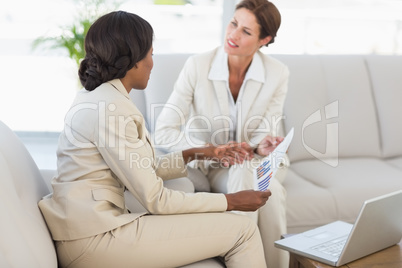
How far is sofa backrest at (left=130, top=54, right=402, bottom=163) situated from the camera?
3.04 metres

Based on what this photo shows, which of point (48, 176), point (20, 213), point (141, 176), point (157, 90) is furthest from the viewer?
point (157, 90)

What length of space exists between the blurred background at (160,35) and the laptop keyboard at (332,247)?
89.6 inches

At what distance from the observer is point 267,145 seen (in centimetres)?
254

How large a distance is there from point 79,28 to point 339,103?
1.68m

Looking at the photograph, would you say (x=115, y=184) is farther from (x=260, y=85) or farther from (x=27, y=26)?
(x=27, y=26)

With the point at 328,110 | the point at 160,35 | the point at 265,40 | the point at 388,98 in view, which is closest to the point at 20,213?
the point at 265,40

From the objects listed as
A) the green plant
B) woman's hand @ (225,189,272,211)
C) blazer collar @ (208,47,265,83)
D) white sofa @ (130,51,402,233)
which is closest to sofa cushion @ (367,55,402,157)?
white sofa @ (130,51,402,233)

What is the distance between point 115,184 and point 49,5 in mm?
2524

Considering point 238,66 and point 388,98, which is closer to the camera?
point 238,66

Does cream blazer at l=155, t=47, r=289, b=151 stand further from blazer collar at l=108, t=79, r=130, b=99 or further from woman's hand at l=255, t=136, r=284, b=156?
blazer collar at l=108, t=79, r=130, b=99

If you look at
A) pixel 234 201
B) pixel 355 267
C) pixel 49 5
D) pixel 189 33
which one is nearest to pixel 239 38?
pixel 234 201

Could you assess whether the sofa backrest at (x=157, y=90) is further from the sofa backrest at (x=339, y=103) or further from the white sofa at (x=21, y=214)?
the white sofa at (x=21, y=214)

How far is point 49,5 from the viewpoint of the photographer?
13.0 ft

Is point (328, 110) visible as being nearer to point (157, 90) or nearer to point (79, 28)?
point (157, 90)
